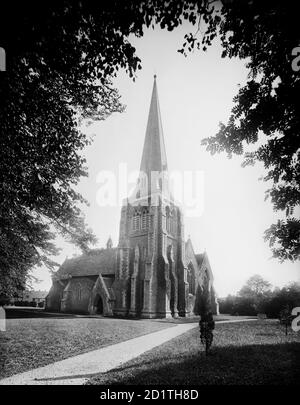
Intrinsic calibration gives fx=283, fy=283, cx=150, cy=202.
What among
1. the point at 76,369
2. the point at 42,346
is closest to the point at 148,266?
the point at 42,346

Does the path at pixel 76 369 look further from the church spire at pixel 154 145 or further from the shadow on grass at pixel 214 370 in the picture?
the church spire at pixel 154 145

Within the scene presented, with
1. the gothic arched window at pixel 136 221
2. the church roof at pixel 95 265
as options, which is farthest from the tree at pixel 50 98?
the church roof at pixel 95 265

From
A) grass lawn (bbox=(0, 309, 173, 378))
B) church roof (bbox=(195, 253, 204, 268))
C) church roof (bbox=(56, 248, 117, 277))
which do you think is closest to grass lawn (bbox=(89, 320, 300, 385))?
grass lawn (bbox=(0, 309, 173, 378))

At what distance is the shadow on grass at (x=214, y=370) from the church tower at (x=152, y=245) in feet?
76.2

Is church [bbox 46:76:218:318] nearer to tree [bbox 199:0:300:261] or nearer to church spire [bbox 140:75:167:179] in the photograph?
church spire [bbox 140:75:167:179]

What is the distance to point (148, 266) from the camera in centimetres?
3375

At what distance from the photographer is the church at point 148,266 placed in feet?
112

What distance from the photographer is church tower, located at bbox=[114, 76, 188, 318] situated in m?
Answer: 33.7

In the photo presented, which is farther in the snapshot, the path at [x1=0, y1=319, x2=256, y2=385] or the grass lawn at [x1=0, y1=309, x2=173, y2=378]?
the grass lawn at [x1=0, y1=309, x2=173, y2=378]

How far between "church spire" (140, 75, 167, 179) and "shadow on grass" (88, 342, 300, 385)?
1219 inches

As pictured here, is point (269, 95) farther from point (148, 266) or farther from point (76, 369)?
point (148, 266)

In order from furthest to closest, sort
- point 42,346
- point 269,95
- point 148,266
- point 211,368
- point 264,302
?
point 264,302 → point 148,266 → point 42,346 → point 211,368 → point 269,95

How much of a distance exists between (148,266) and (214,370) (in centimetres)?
2625
